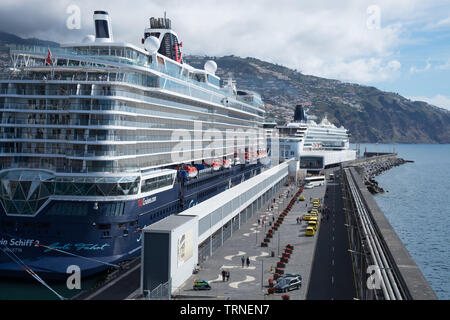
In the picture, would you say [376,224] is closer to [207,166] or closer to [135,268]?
[135,268]

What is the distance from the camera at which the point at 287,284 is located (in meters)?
32.8

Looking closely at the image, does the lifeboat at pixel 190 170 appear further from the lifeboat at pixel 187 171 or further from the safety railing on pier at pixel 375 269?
the safety railing on pier at pixel 375 269

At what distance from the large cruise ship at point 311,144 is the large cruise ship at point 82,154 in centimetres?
8686

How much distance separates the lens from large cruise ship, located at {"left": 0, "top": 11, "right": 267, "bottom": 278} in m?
36.5

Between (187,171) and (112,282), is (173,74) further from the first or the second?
(112,282)

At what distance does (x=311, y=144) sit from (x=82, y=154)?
127m

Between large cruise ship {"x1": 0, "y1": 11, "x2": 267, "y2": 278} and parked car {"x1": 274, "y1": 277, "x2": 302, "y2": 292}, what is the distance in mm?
13696

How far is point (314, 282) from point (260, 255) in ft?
28.6

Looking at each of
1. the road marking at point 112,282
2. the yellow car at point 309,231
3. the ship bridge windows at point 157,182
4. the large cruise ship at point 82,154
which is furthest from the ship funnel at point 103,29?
the yellow car at point 309,231

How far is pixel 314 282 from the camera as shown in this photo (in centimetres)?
3503

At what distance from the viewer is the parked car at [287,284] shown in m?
32.6

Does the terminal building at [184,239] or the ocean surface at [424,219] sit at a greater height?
the terminal building at [184,239]

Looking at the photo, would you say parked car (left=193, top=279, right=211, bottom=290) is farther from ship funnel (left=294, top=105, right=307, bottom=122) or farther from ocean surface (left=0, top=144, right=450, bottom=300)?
ship funnel (left=294, top=105, right=307, bottom=122)
